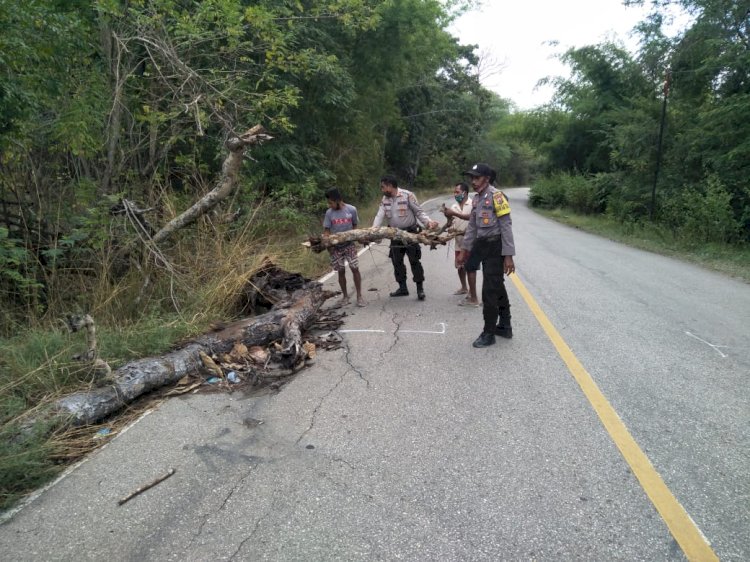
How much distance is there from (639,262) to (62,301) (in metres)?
11.4

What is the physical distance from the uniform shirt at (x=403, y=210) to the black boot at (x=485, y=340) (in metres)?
2.41

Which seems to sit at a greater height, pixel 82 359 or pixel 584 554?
pixel 82 359

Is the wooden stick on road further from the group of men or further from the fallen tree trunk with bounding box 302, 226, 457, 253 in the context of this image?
the fallen tree trunk with bounding box 302, 226, 457, 253

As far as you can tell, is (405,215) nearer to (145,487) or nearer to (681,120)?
(145,487)

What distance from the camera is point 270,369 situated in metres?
4.91

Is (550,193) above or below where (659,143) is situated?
below

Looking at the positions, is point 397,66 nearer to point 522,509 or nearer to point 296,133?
point 296,133

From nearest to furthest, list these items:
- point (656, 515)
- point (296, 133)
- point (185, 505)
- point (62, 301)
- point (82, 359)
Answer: point (656, 515), point (185, 505), point (82, 359), point (62, 301), point (296, 133)

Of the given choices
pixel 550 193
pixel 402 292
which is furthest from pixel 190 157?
pixel 550 193

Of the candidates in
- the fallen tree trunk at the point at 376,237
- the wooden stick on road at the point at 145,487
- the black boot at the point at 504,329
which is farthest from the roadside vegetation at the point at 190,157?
the black boot at the point at 504,329

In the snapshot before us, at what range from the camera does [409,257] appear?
753cm

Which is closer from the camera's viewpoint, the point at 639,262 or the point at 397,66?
the point at 639,262

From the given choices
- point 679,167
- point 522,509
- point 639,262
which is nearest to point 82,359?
point 522,509

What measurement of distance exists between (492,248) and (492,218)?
12.7 inches
